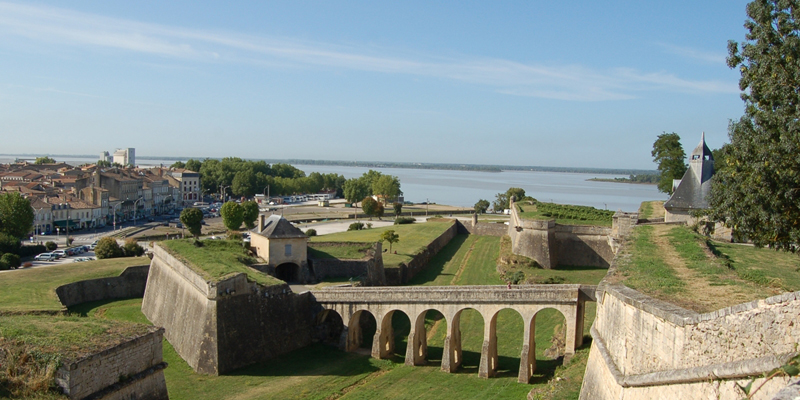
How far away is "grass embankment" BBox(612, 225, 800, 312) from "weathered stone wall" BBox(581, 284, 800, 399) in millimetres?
881

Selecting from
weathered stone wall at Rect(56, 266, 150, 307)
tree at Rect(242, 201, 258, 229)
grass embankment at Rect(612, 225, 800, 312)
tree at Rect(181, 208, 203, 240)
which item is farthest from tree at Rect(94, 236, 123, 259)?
grass embankment at Rect(612, 225, 800, 312)

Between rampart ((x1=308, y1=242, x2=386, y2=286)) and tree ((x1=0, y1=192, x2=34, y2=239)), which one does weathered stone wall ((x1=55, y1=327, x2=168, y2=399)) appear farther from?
tree ((x1=0, y1=192, x2=34, y2=239))

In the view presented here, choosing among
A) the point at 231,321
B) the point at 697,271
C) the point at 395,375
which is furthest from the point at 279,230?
the point at 697,271

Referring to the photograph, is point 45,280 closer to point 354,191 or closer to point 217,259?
point 217,259

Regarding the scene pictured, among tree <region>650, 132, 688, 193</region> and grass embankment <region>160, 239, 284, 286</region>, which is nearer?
grass embankment <region>160, 239, 284, 286</region>

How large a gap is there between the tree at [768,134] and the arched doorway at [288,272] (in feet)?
63.0

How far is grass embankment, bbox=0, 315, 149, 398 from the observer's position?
12.6 m

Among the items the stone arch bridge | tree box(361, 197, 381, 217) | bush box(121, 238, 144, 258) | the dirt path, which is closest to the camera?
the dirt path

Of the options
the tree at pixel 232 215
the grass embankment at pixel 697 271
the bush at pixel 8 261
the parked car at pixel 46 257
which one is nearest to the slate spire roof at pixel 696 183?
the grass embankment at pixel 697 271

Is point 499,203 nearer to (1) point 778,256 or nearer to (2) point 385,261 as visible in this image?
(2) point 385,261

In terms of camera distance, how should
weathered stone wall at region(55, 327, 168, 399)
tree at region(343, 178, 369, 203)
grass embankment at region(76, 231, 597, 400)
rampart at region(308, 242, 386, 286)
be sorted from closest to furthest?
weathered stone wall at region(55, 327, 168, 399) → grass embankment at region(76, 231, 597, 400) → rampart at region(308, 242, 386, 286) → tree at region(343, 178, 369, 203)

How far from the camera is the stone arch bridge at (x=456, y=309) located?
19.9 m

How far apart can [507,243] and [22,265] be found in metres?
29.2

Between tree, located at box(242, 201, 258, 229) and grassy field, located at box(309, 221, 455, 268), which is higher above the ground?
tree, located at box(242, 201, 258, 229)
